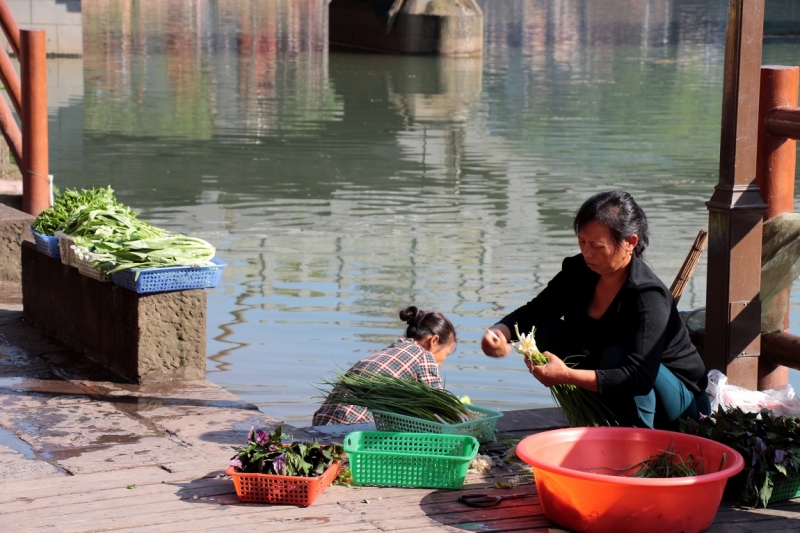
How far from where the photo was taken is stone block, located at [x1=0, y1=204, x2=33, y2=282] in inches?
298

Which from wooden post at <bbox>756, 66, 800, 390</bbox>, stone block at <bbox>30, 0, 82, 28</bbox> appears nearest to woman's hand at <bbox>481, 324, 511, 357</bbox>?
wooden post at <bbox>756, 66, 800, 390</bbox>

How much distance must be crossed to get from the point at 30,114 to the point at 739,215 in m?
5.33

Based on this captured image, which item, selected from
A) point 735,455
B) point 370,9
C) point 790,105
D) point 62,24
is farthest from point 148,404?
point 370,9

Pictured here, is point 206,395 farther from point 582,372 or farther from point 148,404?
point 582,372

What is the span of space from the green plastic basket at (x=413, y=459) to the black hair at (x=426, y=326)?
1.22 m

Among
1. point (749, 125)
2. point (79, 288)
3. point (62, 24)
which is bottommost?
point (79, 288)

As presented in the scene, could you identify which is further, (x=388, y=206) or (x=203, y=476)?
(x=388, y=206)

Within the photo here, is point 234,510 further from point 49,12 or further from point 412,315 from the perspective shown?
point 49,12

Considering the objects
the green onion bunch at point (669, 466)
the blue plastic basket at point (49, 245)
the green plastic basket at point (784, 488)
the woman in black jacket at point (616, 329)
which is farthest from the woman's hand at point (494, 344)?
the blue plastic basket at point (49, 245)

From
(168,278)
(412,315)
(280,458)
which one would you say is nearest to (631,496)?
(280,458)

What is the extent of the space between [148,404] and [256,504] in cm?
153

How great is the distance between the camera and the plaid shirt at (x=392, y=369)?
15.8ft

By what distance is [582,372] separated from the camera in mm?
4039

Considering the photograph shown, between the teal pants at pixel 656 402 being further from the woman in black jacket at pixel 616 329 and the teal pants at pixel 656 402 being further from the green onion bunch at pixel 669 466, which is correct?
the green onion bunch at pixel 669 466
